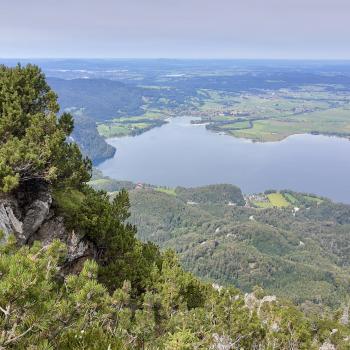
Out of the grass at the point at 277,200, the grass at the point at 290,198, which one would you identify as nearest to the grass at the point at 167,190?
the grass at the point at 277,200

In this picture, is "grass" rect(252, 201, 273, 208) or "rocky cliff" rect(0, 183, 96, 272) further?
"grass" rect(252, 201, 273, 208)

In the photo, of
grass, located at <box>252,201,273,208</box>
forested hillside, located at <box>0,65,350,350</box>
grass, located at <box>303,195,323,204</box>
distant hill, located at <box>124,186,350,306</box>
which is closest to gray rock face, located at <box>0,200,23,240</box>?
forested hillside, located at <box>0,65,350,350</box>

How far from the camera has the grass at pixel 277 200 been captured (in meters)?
192

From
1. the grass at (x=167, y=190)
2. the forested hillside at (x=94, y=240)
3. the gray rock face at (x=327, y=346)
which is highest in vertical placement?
the forested hillside at (x=94, y=240)

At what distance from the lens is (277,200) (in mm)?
192875

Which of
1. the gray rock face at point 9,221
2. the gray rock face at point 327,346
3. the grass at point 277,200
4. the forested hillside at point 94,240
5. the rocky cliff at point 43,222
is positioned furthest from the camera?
the grass at point 277,200

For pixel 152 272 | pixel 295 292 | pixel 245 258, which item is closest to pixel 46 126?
pixel 152 272

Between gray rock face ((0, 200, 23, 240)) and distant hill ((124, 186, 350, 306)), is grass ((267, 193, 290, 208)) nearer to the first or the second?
distant hill ((124, 186, 350, 306))

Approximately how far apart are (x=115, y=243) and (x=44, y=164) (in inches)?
178

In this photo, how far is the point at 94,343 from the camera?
770 centimetres

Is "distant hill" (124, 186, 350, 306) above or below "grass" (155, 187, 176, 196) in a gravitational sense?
below

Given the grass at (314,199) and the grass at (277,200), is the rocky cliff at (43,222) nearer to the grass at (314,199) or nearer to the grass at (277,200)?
the grass at (277,200)

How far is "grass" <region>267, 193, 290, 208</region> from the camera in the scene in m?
192

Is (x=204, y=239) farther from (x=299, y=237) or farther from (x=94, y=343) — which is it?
(x=94, y=343)
